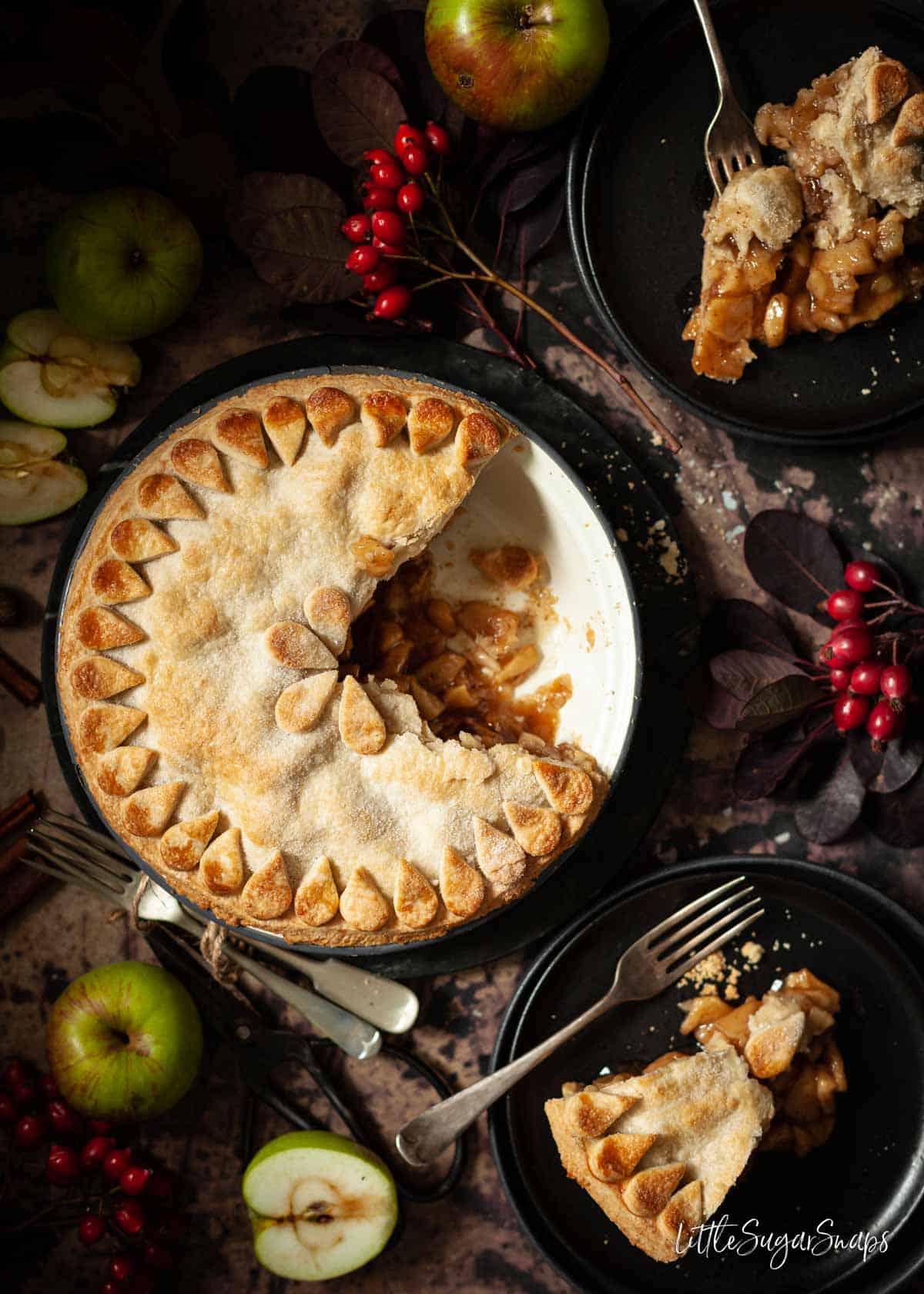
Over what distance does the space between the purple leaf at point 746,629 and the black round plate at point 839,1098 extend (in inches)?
19.0

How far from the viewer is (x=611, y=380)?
2.32 metres

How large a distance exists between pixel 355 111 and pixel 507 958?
1910mm

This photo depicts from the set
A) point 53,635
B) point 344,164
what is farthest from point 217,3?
point 53,635

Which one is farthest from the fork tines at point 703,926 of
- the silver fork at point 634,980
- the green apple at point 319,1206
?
the green apple at point 319,1206

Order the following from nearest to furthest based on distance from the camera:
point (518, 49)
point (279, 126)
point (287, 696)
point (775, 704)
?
point (287, 696) → point (518, 49) → point (775, 704) → point (279, 126)

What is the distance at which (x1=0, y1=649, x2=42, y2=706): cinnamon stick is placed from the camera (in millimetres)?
2277

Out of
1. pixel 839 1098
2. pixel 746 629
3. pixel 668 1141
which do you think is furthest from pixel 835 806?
pixel 668 1141

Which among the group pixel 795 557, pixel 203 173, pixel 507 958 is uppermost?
pixel 203 173

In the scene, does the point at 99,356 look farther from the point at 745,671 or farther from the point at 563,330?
the point at 745,671

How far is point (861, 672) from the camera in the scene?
7.07 ft

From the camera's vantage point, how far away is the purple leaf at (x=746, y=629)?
2264mm

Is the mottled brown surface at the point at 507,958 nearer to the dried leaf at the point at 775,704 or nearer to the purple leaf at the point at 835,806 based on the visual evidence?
the purple leaf at the point at 835,806

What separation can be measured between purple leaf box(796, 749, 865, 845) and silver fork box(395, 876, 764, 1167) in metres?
0.21

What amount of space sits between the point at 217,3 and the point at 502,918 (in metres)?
2.16
